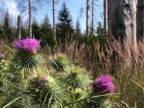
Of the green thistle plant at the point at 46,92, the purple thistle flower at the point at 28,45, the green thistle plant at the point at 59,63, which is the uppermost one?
the purple thistle flower at the point at 28,45


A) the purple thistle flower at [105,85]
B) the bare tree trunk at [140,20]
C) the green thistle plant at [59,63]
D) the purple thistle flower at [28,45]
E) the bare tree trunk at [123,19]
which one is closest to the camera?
the purple thistle flower at [105,85]

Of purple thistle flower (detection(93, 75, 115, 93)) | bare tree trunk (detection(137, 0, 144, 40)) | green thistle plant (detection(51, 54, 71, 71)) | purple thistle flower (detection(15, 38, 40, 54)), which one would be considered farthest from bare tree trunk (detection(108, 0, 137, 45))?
purple thistle flower (detection(93, 75, 115, 93))

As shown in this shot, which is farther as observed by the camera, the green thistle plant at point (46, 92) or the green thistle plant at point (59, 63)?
the green thistle plant at point (59, 63)

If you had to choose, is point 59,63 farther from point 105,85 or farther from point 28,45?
point 105,85

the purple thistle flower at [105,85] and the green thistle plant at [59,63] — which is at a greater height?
the green thistle plant at [59,63]

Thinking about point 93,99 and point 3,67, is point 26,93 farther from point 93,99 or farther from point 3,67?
point 3,67

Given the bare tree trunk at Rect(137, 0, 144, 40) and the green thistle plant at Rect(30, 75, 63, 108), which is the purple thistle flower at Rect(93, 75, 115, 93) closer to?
the green thistle plant at Rect(30, 75, 63, 108)

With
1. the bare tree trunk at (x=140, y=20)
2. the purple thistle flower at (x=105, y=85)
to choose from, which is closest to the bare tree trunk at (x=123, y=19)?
the bare tree trunk at (x=140, y=20)

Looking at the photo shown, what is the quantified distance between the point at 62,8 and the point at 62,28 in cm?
236

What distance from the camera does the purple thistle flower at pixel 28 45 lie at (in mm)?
3256

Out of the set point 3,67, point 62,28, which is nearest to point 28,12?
point 62,28

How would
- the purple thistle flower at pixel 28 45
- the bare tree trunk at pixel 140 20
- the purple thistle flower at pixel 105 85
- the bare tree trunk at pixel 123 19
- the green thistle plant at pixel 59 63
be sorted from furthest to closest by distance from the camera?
the bare tree trunk at pixel 140 20, the bare tree trunk at pixel 123 19, the green thistle plant at pixel 59 63, the purple thistle flower at pixel 28 45, the purple thistle flower at pixel 105 85

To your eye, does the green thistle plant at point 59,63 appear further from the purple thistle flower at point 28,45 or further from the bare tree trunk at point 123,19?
the bare tree trunk at point 123,19

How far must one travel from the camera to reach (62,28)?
5091 cm
